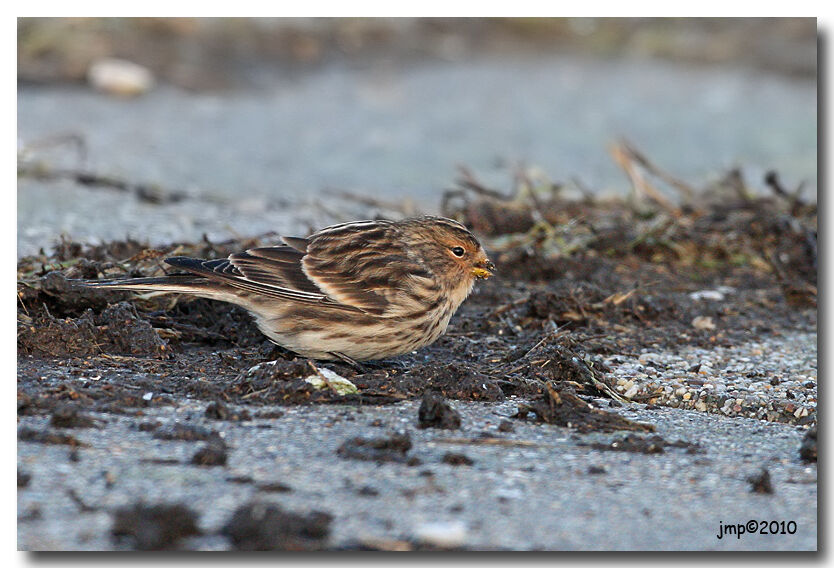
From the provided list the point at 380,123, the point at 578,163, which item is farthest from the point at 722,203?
the point at 380,123

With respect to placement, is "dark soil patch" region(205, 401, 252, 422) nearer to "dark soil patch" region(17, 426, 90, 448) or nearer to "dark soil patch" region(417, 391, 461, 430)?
"dark soil patch" region(17, 426, 90, 448)

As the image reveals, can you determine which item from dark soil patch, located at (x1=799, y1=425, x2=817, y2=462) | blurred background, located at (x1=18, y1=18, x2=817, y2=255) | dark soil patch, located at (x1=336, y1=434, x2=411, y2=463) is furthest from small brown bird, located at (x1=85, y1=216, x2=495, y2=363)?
dark soil patch, located at (x1=799, y1=425, x2=817, y2=462)

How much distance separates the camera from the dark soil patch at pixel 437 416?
4.13 m

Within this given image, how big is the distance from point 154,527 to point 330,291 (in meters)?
2.23

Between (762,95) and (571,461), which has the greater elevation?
(762,95)

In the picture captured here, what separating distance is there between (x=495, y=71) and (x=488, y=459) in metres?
8.34

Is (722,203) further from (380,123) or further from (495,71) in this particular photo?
(495,71)

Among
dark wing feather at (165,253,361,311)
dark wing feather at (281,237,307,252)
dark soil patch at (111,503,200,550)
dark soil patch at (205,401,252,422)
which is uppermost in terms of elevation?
dark wing feather at (281,237,307,252)

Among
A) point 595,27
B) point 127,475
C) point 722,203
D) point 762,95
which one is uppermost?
point 595,27

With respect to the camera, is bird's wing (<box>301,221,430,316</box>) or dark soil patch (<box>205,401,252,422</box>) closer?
dark soil patch (<box>205,401,252,422</box>)

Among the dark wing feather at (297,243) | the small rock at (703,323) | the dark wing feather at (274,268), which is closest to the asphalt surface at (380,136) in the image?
the dark wing feather at (297,243)

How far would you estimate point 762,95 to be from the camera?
1141 cm

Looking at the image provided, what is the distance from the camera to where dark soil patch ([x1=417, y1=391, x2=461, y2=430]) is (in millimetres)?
4129

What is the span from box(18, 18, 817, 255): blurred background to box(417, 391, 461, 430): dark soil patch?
3.07 metres
